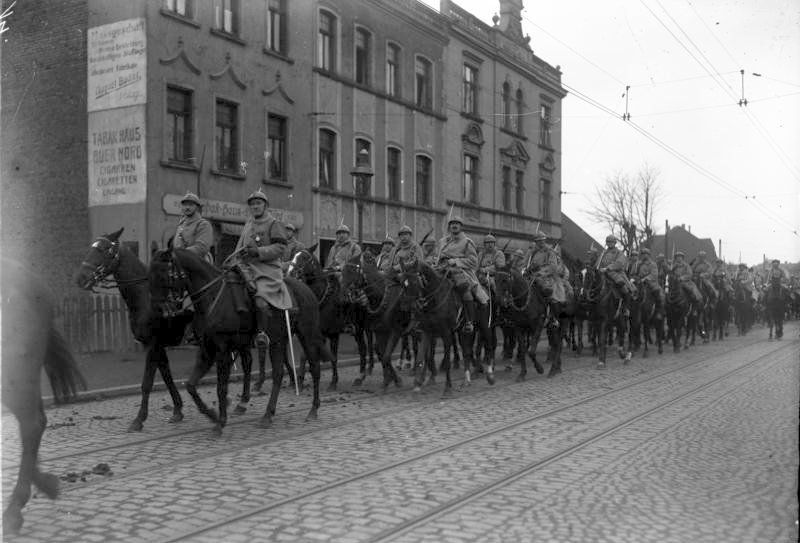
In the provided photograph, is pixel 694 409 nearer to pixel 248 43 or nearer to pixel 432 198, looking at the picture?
pixel 248 43

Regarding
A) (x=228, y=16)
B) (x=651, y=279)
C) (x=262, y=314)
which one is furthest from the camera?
(x=228, y=16)

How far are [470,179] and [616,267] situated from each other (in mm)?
18429

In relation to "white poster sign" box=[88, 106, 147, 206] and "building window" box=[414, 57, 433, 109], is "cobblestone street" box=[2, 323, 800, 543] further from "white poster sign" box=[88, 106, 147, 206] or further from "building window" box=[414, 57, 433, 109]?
"building window" box=[414, 57, 433, 109]

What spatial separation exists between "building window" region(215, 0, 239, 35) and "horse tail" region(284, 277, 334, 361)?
A: 13.5 meters

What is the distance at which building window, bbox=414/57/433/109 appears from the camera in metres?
32.4

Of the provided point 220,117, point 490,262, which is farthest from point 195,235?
point 220,117

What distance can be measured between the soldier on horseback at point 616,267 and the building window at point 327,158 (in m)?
10.8

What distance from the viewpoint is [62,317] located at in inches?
668

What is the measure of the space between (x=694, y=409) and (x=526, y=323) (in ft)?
16.1

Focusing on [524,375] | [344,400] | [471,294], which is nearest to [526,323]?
[524,375]

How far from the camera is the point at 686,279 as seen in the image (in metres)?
24.1

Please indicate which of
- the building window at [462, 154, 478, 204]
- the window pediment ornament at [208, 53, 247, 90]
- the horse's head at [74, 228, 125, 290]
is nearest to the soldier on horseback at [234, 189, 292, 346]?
the horse's head at [74, 228, 125, 290]

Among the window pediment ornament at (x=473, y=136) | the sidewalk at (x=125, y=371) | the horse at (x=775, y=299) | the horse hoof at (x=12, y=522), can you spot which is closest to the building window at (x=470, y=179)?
the window pediment ornament at (x=473, y=136)

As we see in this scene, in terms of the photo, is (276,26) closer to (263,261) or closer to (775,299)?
(263,261)
